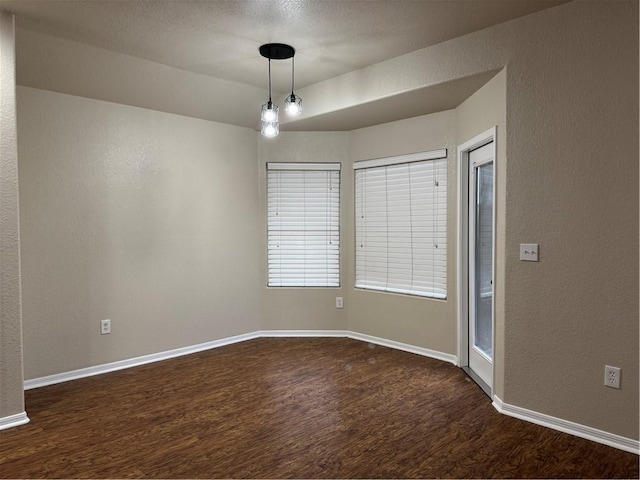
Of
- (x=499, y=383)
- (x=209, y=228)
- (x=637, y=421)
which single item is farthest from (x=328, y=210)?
(x=637, y=421)

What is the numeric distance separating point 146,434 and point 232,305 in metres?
2.22

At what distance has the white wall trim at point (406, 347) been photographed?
427 centimetres

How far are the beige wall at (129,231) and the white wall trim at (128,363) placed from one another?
5cm

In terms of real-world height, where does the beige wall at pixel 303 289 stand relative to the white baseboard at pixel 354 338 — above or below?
above

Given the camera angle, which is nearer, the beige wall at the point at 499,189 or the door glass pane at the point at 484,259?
the beige wall at the point at 499,189

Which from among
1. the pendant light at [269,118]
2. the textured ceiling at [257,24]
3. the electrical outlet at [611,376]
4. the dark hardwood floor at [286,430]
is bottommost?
the dark hardwood floor at [286,430]

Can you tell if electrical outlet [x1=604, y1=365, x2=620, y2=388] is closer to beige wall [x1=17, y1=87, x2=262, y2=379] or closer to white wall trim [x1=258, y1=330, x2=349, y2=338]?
white wall trim [x1=258, y1=330, x2=349, y2=338]

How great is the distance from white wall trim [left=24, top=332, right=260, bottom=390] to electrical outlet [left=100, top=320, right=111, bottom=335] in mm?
289

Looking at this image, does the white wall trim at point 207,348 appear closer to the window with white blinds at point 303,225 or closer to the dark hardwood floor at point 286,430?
the dark hardwood floor at point 286,430

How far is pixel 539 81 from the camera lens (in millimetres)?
2924

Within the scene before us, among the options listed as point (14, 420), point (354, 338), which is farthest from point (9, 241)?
point (354, 338)

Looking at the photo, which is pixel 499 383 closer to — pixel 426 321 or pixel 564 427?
pixel 564 427

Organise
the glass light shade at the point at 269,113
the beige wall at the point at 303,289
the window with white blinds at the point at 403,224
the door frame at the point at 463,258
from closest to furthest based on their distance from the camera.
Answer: the glass light shade at the point at 269,113 → the door frame at the point at 463,258 → the window with white blinds at the point at 403,224 → the beige wall at the point at 303,289

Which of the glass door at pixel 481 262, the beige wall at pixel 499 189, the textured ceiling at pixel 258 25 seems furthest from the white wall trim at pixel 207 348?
the textured ceiling at pixel 258 25
